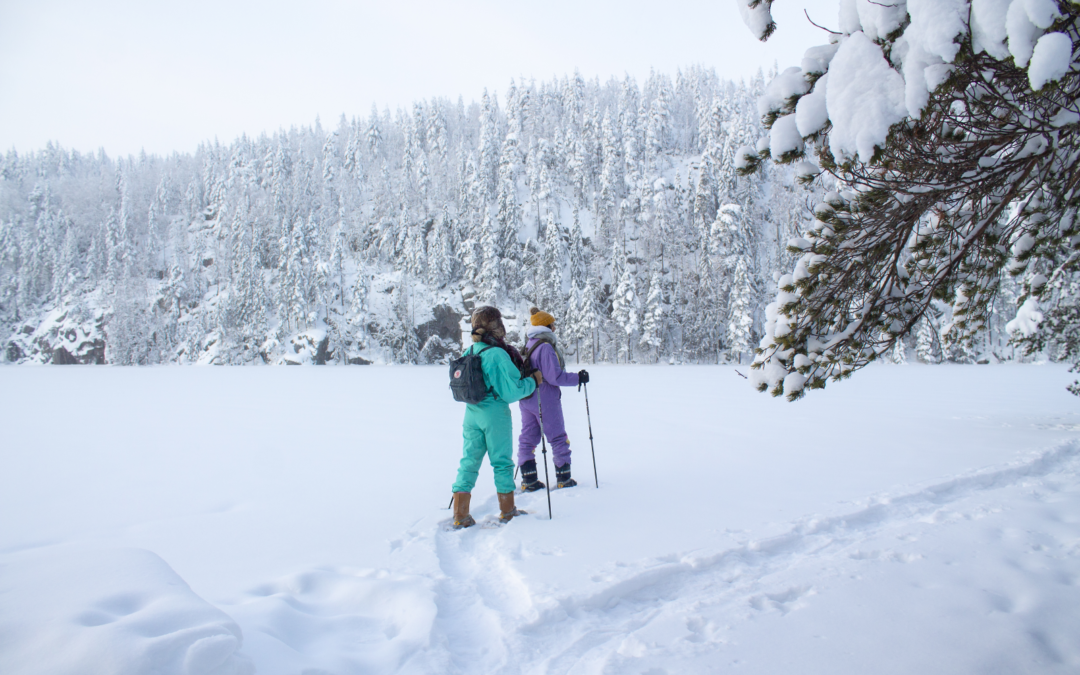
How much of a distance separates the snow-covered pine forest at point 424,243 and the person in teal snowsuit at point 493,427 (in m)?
33.2

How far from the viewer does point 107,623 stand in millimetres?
2145

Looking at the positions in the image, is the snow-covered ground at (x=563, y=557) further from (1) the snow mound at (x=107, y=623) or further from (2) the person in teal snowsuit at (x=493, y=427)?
(2) the person in teal snowsuit at (x=493, y=427)

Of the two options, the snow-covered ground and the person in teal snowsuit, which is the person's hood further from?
the snow-covered ground

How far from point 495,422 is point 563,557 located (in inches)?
49.8

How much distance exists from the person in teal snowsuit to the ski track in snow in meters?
0.27

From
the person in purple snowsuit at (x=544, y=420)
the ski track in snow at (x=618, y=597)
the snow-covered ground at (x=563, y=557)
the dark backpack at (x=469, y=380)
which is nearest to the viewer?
the snow-covered ground at (x=563, y=557)

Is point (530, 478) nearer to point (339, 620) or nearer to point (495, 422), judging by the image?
point (495, 422)

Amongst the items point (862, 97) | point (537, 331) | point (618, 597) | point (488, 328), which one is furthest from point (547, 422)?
point (862, 97)

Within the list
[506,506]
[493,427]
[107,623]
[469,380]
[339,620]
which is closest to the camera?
[107,623]

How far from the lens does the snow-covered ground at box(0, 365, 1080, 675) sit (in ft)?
8.11

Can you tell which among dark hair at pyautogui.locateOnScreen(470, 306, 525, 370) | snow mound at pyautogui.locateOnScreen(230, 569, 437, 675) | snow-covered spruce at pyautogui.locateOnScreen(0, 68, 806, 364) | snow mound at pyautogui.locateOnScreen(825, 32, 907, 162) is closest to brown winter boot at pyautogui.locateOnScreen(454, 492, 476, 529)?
snow mound at pyautogui.locateOnScreen(230, 569, 437, 675)

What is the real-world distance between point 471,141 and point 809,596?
70.1m

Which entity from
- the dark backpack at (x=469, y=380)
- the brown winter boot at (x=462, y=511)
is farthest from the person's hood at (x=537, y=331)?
the brown winter boot at (x=462, y=511)

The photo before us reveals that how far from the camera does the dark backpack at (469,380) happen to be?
436 centimetres
